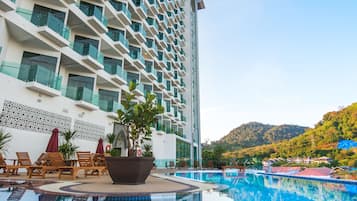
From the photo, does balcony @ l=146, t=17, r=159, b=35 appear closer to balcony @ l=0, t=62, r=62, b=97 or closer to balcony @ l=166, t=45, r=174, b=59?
balcony @ l=166, t=45, r=174, b=59

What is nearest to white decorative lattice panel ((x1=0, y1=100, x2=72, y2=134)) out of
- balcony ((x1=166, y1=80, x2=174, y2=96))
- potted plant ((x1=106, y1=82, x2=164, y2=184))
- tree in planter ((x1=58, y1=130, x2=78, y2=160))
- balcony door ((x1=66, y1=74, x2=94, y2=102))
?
tree in planter ((x1=58, y1=130, x2=78, y2=160))

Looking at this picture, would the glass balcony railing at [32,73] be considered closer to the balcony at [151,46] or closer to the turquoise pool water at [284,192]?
the turquoise pool water at [284,192]

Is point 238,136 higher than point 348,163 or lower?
higher

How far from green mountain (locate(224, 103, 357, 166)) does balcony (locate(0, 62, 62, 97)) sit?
26.5 meters

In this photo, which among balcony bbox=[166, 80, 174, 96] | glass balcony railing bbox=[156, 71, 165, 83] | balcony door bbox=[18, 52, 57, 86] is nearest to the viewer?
balcony door bbox=[18, 52, 57, 86]

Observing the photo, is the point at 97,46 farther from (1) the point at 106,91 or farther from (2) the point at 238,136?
(2) the point at 238,136

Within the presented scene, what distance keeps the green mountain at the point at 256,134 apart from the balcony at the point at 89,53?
3529cm

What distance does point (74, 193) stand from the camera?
16.4 ft

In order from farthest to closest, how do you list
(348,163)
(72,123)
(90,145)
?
(348,163)
(90,145)
(72,123)

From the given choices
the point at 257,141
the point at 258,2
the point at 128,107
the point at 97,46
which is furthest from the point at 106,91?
the point at 257,141

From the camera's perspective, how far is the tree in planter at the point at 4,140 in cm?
948

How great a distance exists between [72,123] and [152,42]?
15332mm

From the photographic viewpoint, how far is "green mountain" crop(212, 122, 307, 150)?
48097 millimetres

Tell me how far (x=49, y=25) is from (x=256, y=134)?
152 feet
